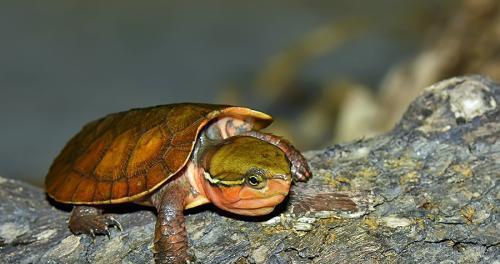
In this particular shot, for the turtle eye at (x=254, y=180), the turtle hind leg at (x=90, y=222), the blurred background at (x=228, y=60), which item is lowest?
the turtle hind leg at (x=90, y=222)

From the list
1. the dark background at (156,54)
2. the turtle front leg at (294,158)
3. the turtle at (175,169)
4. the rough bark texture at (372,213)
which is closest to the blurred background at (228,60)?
the dark background at (156,54)

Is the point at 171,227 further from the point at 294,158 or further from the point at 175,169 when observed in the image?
the point at 294,158

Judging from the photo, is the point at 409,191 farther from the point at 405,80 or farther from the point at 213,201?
the point at 405,80

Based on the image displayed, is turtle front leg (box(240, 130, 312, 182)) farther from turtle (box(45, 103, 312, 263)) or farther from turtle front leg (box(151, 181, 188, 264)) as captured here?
turtle front leg (box(151, 181, 188, 264))

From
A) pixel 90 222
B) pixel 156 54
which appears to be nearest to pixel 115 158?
pixel 90 222

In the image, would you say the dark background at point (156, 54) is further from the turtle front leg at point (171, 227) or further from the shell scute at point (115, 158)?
the turtle front leg at point (171, 227)

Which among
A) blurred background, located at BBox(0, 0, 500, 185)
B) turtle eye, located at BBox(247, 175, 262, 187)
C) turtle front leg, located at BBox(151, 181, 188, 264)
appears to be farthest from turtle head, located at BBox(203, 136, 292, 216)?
blurred background, located at BBox(0, 0, 500, 185)

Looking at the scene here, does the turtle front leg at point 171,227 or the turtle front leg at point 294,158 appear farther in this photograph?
the turtle front leg at point 294,158

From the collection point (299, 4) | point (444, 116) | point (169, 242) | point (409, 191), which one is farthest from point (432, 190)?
point (299, 4)
